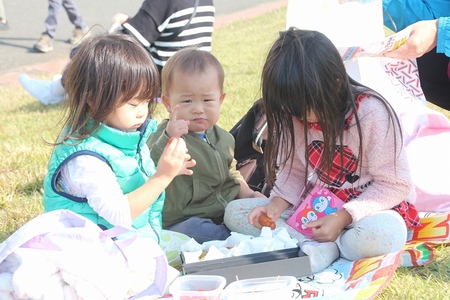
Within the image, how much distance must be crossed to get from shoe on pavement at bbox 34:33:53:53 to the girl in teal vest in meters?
6.09

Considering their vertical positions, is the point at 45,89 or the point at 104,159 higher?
the point at 104,159

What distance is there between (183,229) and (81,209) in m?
0.53

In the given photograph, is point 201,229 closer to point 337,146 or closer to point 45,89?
point 337,146

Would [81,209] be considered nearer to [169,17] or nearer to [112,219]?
[112,219]

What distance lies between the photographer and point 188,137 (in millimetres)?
2797

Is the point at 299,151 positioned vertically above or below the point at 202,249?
above

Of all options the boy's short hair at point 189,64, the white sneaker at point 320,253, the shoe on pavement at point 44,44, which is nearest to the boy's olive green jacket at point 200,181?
the boy's short hair at point 189,64

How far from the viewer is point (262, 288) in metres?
2.06

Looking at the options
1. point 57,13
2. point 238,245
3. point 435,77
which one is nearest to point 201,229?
point 238,245

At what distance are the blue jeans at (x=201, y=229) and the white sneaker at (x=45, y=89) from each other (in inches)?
125

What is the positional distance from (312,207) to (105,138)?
0.84m

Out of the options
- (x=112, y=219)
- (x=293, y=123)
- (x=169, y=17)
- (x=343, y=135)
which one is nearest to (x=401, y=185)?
(x=343, y=135)

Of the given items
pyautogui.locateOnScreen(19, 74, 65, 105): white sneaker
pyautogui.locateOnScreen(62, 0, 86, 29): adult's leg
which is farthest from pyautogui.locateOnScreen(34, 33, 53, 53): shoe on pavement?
pyautogui.locateOnScreen(19, 74, 65, 105): white sneaker

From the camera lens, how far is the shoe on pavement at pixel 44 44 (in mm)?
8117
